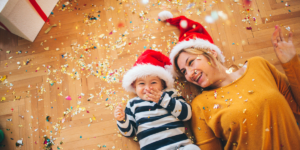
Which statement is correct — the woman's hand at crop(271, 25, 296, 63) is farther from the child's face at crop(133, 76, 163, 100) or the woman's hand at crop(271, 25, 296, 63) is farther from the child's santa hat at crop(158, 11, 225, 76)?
the child's face at crop(133, 76, 163, 100)

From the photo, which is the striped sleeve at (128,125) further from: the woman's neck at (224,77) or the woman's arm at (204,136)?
the woman's neck at (224,77)

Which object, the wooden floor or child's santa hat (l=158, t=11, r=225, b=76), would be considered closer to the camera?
child's santa hat (l=158, t=11, r=225, b=76)

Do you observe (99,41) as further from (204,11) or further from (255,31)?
(255,31)

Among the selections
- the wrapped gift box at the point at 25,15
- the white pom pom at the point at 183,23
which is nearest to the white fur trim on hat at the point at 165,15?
the white pom pom at the point at 183,23

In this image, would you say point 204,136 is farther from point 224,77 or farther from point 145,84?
point 145,84

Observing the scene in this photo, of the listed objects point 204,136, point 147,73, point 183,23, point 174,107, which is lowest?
point 204,136

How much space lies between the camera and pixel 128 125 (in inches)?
52.4

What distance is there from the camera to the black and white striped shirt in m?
1.24

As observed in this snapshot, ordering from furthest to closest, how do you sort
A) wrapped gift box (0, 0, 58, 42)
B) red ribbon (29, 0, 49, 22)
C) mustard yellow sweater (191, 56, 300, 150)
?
red ribbon (29, 0, 49, 22) < wrapped gift box (0, 0, 58, 42) < mustard yellow sweater (191, 56, 300, 150)

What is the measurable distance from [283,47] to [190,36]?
669 millimetres

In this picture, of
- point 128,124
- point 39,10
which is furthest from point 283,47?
point 39,10

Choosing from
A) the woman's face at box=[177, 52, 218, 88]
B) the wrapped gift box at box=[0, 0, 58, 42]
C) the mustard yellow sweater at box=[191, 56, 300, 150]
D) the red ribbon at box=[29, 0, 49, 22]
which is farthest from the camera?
the red ribbon at box=[29, 0, 49, 22]

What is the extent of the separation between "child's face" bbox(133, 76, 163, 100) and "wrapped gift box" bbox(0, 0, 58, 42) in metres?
1.28

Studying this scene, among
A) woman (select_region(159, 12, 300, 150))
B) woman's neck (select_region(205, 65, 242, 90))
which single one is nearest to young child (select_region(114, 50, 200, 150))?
woman (select_region(159, 12, 300, 150))
